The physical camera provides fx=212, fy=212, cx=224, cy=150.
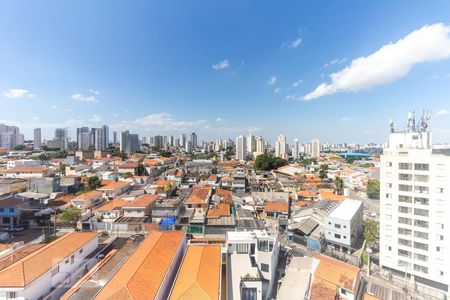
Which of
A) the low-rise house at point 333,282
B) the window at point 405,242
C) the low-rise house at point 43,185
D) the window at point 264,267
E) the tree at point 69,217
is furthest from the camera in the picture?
the low-rise house at point 43,185

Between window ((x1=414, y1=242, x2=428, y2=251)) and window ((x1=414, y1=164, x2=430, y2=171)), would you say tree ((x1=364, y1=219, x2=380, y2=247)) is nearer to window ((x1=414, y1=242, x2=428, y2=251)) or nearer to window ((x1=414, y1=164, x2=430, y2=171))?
window ((x1=414, y1=242, x2=428, y2=251))

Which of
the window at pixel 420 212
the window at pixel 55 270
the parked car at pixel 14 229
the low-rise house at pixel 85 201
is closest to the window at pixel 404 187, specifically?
the window at pixel 420 212

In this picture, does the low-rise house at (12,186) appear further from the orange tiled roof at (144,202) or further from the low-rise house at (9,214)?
the orange tiled roof at (144,202)

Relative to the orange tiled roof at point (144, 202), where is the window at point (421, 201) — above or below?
above

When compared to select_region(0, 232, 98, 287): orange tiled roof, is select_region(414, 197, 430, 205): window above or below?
above

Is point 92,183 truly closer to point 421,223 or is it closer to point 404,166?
point 404,166

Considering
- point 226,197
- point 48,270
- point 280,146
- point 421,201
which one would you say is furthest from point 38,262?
point 280,146

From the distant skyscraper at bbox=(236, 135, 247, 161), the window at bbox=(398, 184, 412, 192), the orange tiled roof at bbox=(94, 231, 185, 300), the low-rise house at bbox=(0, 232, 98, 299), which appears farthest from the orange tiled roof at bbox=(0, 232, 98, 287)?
the distant skyscraper at bbox=(236, 135, 247, 161)
